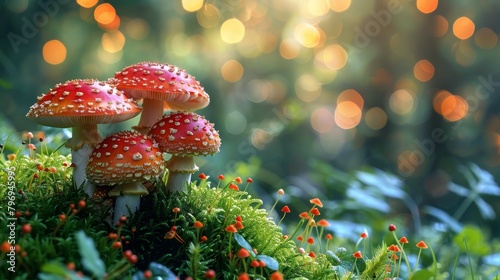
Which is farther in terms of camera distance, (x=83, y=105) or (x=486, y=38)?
(x=486, y=38)

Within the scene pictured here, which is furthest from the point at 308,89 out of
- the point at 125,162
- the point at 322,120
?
the point at 125,162

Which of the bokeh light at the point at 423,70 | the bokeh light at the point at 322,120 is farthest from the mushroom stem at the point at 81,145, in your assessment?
the bokeh light at the point at 423,70

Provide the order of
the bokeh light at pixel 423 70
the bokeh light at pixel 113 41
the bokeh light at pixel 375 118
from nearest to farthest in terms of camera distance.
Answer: the bokeh light at pixel 113 41, the bokeh light at pixel 423 70, the bokeh light at pixel 375 118

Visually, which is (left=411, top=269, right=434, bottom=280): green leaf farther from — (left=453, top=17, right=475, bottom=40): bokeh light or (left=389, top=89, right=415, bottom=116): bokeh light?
(left=389, top=89, right=415, bottom=116): bokeh light

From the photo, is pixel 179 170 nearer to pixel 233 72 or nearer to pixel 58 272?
pixel 58 272

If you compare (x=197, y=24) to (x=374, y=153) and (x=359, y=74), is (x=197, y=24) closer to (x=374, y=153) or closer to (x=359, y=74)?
(x=359, y=74)

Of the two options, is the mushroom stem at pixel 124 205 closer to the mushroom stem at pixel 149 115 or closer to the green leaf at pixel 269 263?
the mushroom stem at pixel 149 115

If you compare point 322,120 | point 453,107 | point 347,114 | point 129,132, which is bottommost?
point 322,120
